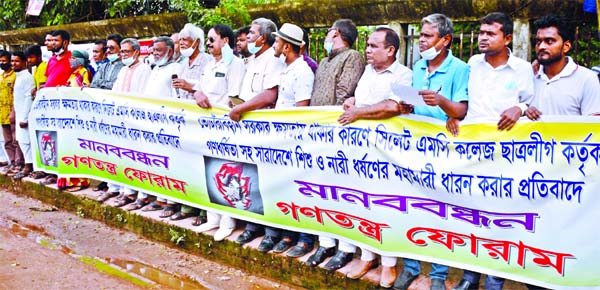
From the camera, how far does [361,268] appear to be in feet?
13.4

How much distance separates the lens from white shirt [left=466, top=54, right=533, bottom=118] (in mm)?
3350

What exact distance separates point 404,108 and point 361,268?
114cm

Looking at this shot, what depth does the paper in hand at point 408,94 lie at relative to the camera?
3400mm

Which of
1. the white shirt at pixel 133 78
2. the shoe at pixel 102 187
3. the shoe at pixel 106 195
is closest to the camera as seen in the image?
the white shirt at pixel 133 78

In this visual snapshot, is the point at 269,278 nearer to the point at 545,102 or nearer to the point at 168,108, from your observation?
the point at 168,108

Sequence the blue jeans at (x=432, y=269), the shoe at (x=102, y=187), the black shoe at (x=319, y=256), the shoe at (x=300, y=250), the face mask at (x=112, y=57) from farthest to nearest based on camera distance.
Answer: the shoe at (x=102, y=187), the face mask at (x=112, y=57), the shoe at (x=300, y=250), the black shoe at (x=319, y=256), the blue jeans at (x=432, y=269)

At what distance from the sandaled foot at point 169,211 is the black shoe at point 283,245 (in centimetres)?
145

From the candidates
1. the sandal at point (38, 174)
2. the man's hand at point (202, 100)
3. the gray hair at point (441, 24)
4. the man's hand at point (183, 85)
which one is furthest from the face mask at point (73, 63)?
the gray hair at point (441, 24)

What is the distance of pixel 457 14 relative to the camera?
215 inches

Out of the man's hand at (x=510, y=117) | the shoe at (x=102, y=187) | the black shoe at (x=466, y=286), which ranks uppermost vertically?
the man's hand at (x=510, y=117)

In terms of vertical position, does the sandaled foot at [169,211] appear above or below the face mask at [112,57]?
below

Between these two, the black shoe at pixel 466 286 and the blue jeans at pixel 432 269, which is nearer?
the black shoe at pixel 466 286

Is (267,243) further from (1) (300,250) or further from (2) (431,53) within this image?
(2) (431,53)

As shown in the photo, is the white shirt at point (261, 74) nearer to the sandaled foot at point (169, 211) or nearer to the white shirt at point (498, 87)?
the sandaled foot at point (169, 211)
